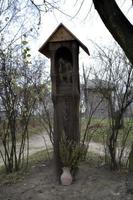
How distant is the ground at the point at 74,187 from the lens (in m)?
6.42

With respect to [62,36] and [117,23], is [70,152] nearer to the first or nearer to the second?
[62,36]

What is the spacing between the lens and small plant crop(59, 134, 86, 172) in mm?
7059

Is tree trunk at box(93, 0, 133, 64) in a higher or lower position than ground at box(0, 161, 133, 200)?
higher

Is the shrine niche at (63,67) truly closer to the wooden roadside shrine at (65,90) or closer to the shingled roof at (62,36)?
the wooden roadside shrine at (65,90)

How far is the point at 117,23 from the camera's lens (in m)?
5.45

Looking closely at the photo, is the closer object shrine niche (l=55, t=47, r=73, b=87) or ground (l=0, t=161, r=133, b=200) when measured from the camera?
ground (l=0, t=161, r=133, b=200)

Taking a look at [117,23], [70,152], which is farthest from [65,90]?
[117,23]

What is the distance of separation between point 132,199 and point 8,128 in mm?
3513

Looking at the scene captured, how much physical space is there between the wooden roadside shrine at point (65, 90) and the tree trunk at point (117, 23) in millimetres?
1820

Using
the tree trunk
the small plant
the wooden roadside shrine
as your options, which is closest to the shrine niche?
the wooden roadside shrine

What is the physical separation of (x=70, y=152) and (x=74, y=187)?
637mm

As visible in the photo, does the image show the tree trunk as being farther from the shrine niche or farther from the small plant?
the small plant

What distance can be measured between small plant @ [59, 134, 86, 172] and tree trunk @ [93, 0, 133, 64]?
2.31 m

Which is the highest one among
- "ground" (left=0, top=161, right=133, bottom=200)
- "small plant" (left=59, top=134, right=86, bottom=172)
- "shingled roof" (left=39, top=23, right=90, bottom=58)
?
"shingled roof" (left=39, top=23, right=90, bottom=58)
